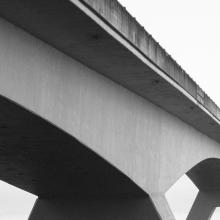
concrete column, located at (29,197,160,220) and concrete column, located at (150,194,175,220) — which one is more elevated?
concrete column, located at (150,194,175,220)

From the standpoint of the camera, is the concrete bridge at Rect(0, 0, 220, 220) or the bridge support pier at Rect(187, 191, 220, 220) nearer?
the concrete bridge at Rect(0, 0, 220, 220)

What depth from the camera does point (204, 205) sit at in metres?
29.6

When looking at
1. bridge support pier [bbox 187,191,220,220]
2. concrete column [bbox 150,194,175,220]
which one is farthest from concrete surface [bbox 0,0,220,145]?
bridge support pier [bbox 187,191,220,220]

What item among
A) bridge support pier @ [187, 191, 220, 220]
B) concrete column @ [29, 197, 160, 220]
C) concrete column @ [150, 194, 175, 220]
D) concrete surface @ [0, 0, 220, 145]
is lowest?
concrete column @ [29, 197, 160, 220]

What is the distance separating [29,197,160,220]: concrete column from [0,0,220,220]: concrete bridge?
1.1 inches

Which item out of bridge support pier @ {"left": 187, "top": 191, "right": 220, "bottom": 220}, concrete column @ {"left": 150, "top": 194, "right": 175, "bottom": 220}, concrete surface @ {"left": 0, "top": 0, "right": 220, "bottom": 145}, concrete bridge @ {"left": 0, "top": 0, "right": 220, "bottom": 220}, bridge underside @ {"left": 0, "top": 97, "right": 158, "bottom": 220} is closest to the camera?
concrete surface @ {"left": 0, "top": 0, "right": 220, "bottom": 145}

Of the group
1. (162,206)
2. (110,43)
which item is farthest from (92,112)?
(162,206)

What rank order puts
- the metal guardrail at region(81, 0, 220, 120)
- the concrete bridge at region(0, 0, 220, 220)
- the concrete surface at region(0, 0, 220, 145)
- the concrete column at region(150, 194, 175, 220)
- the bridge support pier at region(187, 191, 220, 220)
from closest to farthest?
1. the concrete surface at region(0, 0, 220, 145)
2. the concrete bridge at region(0, 0, 220, 220)
3. the metal guardrail at region(81, 0, 220, 120)
4. the concrete column at region(150, 194, 175, 220)
5. the bridge support pier at region(187, 191, 220, 220)

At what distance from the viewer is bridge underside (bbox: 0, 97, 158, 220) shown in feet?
30.1

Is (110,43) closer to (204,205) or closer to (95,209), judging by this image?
Result: (95,209)

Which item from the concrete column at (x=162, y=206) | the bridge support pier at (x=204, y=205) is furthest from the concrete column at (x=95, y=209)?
the bridge support pier at (x=204, y=205)

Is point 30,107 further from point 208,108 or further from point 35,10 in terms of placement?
point 208,108

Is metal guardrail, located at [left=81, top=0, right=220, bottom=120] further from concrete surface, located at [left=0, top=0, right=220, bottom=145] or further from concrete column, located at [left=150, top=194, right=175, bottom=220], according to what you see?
concrete column, located at [left=150, top=194, right=175, bottom=220]

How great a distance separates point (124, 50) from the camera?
9602mm
